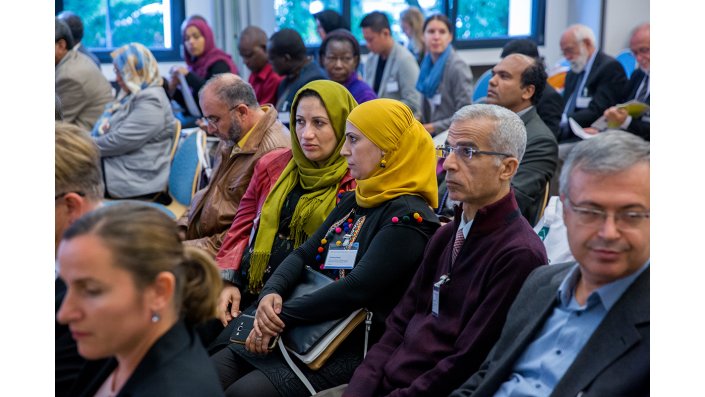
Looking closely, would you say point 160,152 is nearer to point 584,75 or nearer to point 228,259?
point 228,259

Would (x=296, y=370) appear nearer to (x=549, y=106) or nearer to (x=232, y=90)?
(x=232, y=90)

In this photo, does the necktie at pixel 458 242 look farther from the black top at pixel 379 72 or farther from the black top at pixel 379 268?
the black top at pixel 379 72

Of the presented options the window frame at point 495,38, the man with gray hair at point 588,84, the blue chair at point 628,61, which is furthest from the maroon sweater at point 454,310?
the window frame at point 495,38

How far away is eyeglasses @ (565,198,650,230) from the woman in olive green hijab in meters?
1.48

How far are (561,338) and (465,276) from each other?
0.47m

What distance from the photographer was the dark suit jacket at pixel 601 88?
608 centimetres

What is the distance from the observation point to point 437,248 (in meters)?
2.35

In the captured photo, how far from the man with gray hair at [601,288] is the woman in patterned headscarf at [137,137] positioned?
3678 mm

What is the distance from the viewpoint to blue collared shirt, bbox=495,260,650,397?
166cm

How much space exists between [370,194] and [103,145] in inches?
110

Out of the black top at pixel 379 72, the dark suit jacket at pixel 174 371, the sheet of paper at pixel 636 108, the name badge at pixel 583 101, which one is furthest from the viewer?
the black top at pixel 379 72

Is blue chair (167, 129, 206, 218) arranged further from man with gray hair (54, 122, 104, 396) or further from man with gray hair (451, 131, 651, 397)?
man with gray hair (451, 131, 651, 397)

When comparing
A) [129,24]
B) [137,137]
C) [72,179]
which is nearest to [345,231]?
[72,179]

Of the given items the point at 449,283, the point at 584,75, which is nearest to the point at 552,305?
the point at 449,283
